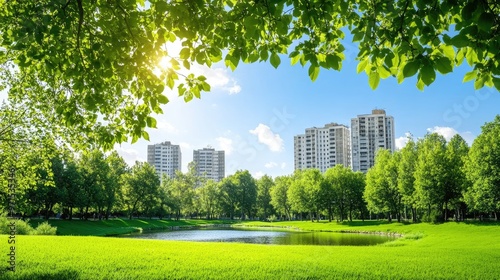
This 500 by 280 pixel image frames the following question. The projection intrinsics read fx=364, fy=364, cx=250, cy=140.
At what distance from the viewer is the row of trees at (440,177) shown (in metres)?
48.8

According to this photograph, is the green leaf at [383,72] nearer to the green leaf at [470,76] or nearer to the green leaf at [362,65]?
the green leaf at [362,65]

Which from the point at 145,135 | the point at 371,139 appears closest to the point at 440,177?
the point at 145,135

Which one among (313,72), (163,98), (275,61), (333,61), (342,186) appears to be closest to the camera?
(333,61)

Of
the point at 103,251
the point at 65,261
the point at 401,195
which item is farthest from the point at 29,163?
the point at 401,195

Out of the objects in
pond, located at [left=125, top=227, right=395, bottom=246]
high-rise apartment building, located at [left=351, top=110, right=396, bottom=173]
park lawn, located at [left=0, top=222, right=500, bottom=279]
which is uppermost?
high-rise apartment building, located at [left=351, top=110, right=396, bottom=173]

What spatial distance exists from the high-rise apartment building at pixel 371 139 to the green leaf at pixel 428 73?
7312 inches

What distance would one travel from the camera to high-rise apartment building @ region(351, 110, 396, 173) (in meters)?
182

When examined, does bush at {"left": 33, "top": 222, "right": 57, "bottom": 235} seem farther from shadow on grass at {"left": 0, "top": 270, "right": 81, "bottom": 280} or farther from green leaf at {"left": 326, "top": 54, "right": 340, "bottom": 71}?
green leaf at {"left": 326, "top": 54, "right": 340, "bottom": 71}

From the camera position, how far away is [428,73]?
3889mm

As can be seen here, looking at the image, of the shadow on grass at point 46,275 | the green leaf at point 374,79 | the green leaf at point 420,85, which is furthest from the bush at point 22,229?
the green leaf at point 420,85

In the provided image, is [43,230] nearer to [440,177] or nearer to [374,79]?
[374,79]

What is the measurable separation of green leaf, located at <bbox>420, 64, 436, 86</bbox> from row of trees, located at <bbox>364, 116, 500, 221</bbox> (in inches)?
2051

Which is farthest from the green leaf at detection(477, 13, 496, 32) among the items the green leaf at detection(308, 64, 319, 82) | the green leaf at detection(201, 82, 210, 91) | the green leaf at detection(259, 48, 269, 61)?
the green leaf at detection(201, 82, 210, 91)

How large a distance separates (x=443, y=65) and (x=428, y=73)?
16 cm
